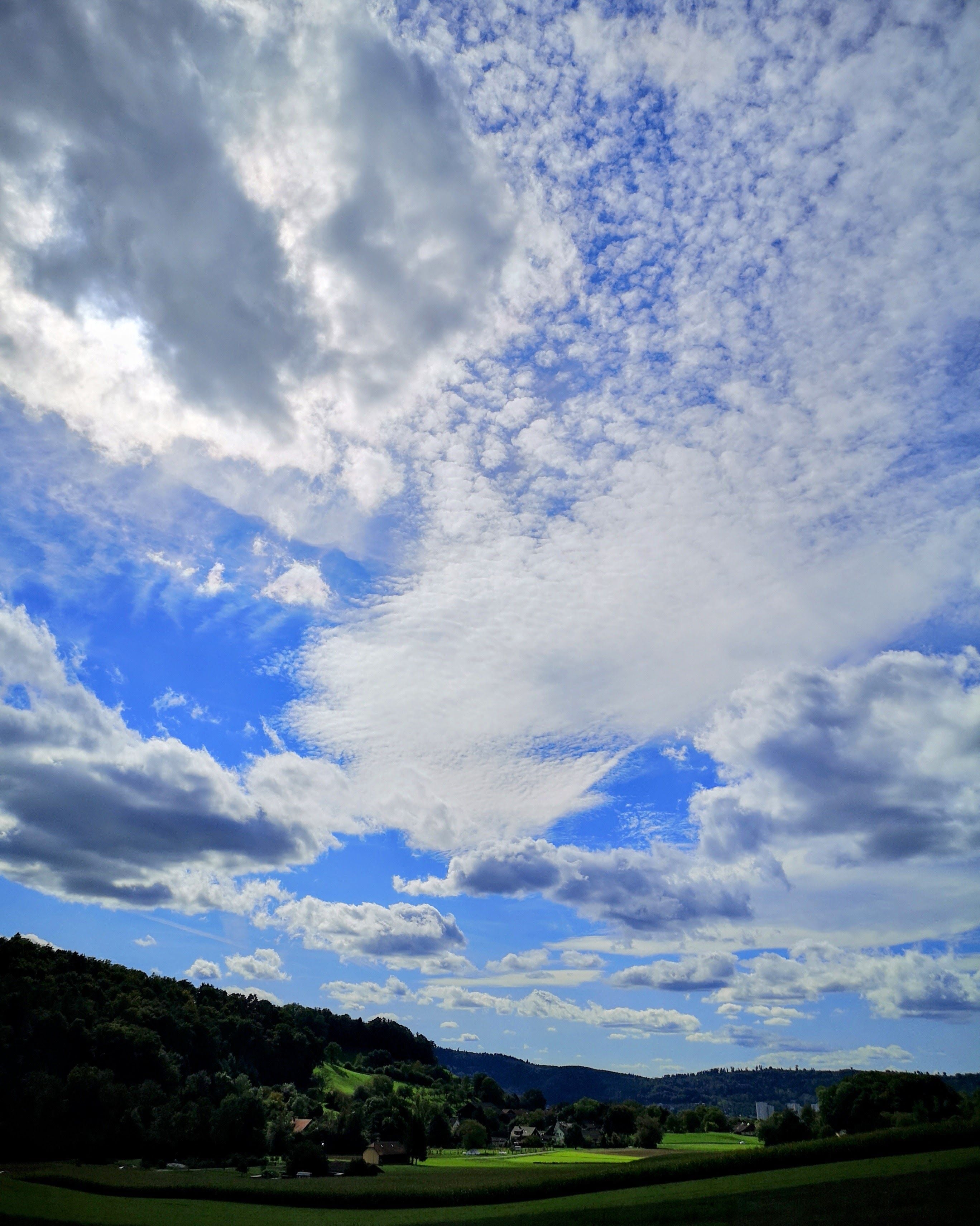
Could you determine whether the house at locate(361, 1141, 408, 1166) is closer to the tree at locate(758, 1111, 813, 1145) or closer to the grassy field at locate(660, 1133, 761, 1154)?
the grassy field at locate(660, 1133, 761, 1154)

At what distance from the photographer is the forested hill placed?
9875 centimetres

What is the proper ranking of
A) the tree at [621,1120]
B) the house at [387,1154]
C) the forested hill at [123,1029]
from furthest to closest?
1. the tree at [621,1120]
2. the house at [387,1154]
3. the forested hill at [123,1029]

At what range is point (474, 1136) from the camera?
461ft

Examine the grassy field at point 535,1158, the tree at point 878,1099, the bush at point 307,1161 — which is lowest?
the grassy field at point 535,1158

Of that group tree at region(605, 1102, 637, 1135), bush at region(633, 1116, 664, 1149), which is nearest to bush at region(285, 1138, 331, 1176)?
bush at region(633, 1116, 664, 1149)

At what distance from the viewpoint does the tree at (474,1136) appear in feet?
458

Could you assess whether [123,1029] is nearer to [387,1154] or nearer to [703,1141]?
[387,1154]

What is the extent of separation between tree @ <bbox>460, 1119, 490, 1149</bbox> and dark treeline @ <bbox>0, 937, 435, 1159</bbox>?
31362mm

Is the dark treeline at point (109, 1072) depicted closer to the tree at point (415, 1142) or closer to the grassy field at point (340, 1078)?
the tree at point (415, 1142)

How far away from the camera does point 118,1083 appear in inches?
3713

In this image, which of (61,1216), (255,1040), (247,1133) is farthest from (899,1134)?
(255,1040)

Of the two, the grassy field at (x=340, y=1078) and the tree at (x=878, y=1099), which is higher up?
the grassy field at (x=340, y=1078)

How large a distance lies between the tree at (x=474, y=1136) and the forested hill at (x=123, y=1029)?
45.9 meters

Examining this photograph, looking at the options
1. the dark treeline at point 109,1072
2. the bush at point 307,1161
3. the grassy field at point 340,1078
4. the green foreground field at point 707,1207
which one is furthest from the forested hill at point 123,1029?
the green foreground field at point 707,1207
